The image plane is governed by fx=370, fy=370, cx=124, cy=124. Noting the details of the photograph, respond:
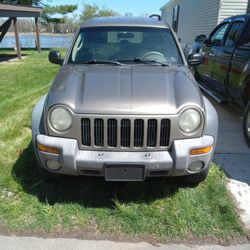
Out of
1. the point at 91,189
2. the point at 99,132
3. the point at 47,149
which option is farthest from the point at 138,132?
the point at 91,189

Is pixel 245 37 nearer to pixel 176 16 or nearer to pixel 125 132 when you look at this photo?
pixel 125 132

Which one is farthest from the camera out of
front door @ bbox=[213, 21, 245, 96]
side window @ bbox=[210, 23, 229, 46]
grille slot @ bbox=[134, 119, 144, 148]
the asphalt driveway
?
side window @ bbox=[210, 23, 229, 46]

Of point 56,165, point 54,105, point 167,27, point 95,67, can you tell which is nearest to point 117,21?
point 167,27

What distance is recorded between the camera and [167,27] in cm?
485

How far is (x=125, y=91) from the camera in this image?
3.33 meters


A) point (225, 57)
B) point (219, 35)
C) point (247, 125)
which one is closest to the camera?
point (247, 125)

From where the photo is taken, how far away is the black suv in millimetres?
5551

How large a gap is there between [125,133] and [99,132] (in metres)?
A: 0.22

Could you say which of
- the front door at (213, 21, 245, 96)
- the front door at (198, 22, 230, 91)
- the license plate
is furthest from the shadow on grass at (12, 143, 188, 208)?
the front door at (198, 22, 230, 91)

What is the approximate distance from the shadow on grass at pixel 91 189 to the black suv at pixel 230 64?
6.54 feet

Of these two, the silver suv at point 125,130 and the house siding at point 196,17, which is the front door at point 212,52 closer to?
the silver suv at point 125,130

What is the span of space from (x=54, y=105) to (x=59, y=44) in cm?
2516

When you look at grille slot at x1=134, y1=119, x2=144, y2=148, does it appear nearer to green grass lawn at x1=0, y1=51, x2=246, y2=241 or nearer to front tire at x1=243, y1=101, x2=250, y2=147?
green grass lawn at x1=0, y1=51, x2=246, y2=241

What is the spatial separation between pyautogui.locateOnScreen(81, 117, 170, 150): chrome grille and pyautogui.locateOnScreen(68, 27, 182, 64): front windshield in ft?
4.51
